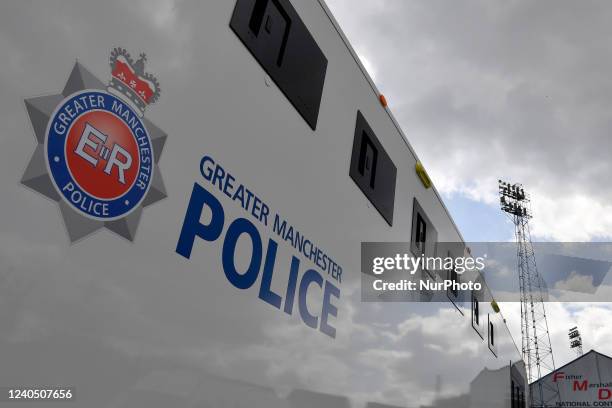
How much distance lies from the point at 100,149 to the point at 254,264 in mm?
661

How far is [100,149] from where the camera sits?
3.73ft

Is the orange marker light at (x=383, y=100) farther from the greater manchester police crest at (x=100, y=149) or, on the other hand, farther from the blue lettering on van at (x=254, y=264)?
the greater manchester police crest at (x=100, y=149)

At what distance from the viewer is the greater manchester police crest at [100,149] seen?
1.03m

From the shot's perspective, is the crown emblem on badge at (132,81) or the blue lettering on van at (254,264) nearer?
the crown emblem on badge at (132,81)

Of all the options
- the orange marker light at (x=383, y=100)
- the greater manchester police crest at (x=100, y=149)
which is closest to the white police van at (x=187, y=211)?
the greater manchester police crest at (x=100, y=149)

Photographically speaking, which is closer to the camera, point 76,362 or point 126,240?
point 76,362

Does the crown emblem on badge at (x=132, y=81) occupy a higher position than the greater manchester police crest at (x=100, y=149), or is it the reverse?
the crown emblem on badge at (x=132, y=81)

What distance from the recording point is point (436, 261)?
143 inches

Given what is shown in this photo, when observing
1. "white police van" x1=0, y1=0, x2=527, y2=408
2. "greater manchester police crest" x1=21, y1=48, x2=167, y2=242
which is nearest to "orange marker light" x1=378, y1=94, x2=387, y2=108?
"white police van" x1=0, y1=0, x2=527, y2=408

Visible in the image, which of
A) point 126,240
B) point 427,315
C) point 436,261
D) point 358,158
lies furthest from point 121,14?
point 436,261

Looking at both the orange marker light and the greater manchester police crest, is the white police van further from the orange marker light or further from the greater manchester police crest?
the orange marker light

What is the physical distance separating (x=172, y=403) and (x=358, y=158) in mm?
1555

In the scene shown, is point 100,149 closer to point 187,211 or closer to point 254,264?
point 187,211

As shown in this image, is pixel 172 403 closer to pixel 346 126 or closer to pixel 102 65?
pixel 102 65
